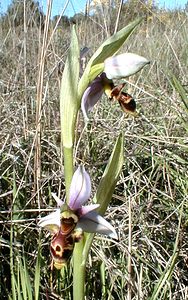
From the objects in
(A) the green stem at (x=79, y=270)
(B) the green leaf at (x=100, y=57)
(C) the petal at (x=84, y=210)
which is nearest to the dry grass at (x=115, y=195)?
(A) the green stem at (x=79, y=270)

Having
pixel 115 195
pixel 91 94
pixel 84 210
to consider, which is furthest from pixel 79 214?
pixel 115 195

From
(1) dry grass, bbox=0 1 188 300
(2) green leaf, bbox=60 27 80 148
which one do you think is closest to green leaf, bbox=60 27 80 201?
(2) green leaf, bbox=60 27 80 148

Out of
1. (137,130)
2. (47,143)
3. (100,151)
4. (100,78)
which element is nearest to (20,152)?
(47,143)

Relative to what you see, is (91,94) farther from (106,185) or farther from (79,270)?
(79,270)

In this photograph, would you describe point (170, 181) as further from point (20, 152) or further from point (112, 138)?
point (20, 152)

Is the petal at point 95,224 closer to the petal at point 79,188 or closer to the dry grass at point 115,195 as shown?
the petal at point 79,188

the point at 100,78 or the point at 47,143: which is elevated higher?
the point at 100,78

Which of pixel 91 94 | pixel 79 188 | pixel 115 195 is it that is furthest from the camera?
pixel 115 195
